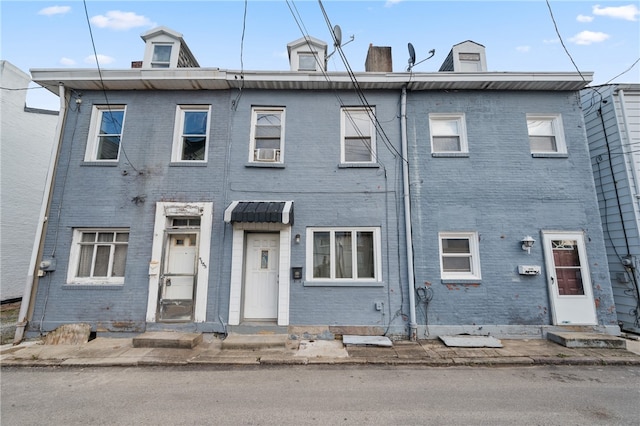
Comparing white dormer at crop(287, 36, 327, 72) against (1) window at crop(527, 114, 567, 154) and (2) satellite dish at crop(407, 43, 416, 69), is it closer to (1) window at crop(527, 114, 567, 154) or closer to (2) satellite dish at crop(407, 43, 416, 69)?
(2) satellite dish at crop(407, 43, 416, 69)

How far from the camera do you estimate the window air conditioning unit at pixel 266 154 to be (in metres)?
7.34

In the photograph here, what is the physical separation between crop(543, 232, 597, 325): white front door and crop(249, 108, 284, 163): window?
715cm

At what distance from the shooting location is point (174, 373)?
15.8 feet

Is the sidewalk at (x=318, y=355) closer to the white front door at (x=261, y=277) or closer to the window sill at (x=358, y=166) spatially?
the white front door at (x=261, y=277)

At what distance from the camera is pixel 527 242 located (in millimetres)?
6656

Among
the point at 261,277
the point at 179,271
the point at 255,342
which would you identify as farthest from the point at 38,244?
the point at 255,342

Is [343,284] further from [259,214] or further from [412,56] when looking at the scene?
[412,56]

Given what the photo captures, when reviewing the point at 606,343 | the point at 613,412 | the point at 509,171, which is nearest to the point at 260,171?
the point at 509,171

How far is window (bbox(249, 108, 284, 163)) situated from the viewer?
24.1 feet

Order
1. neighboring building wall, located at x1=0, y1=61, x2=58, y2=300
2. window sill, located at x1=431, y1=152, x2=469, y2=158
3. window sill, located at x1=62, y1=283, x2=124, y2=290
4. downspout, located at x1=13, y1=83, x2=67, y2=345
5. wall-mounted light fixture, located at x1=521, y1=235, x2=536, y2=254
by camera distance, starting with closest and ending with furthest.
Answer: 1. downspout, located at x1=13, y1=83, x2=67, y2=345
2. window sill, located at x1=62, y1=283, x2=124, y2=290
3. wall-mounted light fixture, located at x1=521, y1=235, x2=536, y2=254
4. window sill, located at x1=431, y1=152, x2=469, y2=158
5. neighboring building wall, located at x1=0, y1=61, x2=58, y2=300

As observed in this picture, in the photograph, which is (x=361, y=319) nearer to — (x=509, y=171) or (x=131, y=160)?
(x=509, y=171)

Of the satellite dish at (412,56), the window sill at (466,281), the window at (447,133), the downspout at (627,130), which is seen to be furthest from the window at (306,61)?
the downspout at (627,130)

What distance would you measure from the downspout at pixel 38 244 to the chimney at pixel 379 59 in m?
8.44

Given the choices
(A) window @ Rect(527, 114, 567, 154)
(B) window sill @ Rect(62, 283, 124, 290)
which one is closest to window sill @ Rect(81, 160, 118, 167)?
(B) window sill @ Rect(62, 283, 124, 290)
